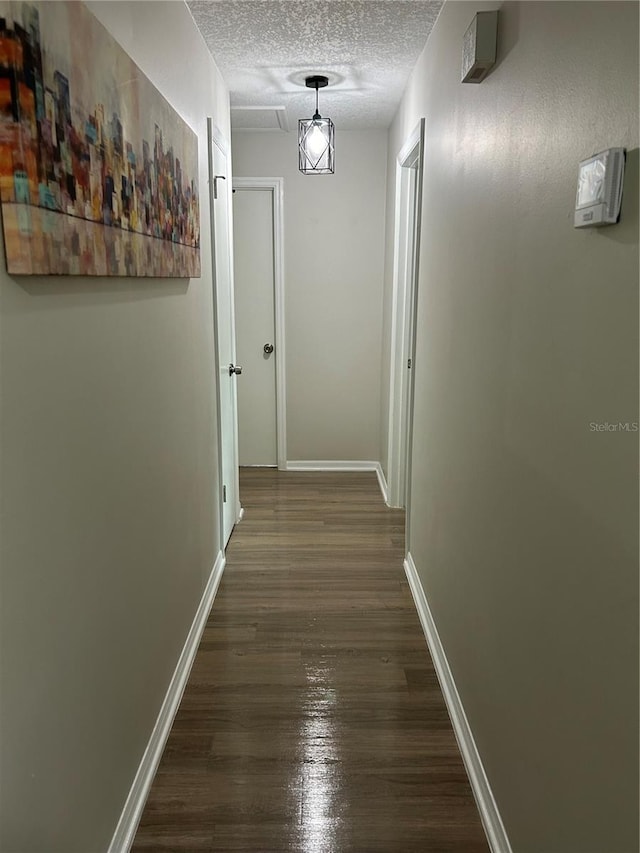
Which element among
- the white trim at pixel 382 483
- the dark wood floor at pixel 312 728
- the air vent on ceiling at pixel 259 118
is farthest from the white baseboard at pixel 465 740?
the air vent on ceiling at pixel 259 118

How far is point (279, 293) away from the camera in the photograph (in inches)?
183

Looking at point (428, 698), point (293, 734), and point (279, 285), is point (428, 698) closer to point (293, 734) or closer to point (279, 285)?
point (293, 734)

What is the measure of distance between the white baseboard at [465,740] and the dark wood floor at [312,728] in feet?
0.11

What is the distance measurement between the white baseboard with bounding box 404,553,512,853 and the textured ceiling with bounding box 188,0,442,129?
2.41 meters

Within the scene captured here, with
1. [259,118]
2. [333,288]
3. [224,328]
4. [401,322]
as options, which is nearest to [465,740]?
[224,328]

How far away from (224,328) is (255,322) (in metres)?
1.50

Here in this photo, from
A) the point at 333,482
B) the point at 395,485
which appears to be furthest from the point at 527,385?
the point at 333,482

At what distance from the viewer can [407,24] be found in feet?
8.29

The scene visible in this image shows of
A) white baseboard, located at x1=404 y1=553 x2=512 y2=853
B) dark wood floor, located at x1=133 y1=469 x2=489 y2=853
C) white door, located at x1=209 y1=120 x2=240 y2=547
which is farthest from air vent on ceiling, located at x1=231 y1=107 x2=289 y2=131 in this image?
white baseboard, located at x1=404 y1=553 x2=512 y2=853

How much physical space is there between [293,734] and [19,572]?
52.7 inches

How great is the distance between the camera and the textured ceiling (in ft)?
7.77

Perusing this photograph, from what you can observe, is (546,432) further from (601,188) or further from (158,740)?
(158,740)

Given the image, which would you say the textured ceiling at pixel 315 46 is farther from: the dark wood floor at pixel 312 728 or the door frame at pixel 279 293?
the dark wood floor at pixel 312 728

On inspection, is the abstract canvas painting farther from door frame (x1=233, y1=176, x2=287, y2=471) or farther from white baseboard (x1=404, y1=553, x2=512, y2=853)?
door frame (x1=233, y1=176, x2=287, y2=471)
